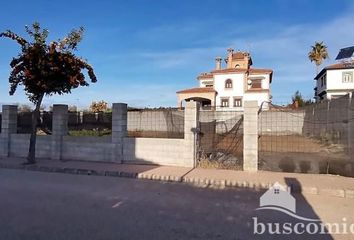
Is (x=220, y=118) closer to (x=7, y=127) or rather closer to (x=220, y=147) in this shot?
(x=220, y=147)

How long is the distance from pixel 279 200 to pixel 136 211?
3.44m

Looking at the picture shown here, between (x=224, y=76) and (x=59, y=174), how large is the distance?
40248 millimetres

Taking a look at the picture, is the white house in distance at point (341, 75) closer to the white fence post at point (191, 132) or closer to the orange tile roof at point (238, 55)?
the orange tile roof at point (238, 55)

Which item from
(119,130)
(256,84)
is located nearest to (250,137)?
(119,130)

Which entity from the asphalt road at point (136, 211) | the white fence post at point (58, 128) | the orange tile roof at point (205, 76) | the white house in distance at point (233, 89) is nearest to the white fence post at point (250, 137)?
the asphalt road at point (136, 211)

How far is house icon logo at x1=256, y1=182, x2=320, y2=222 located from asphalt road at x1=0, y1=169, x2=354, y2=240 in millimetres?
174

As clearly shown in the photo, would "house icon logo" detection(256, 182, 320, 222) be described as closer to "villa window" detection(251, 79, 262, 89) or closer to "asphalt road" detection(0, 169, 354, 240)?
"asphalt road" detection(0, 169, 354, 240)

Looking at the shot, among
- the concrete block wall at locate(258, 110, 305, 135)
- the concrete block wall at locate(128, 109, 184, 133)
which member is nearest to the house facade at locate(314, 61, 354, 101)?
the concrete block wall at locate(258, 110, 305, 135)

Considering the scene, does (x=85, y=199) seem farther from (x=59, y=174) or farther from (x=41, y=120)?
(x=41, y=120)

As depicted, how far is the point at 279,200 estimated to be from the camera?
8.45 metres

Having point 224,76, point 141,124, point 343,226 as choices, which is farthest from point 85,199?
point 224,76

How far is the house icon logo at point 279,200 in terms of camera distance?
7.52 metres

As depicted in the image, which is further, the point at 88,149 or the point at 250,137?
the point at 88,149

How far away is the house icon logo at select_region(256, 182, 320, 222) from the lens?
24.7ft
